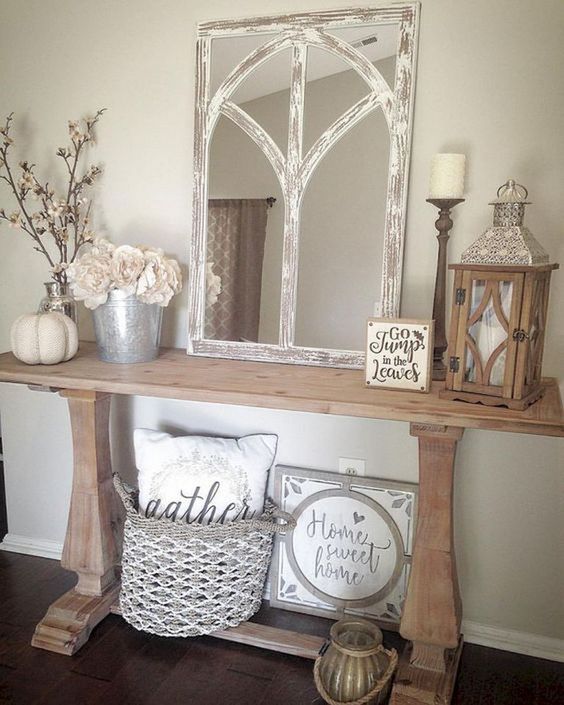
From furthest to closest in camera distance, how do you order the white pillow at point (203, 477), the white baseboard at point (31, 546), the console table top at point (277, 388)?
the white baseboard at point (31, 546) → the white pillow at point (203, 477) → the console table top at point (277, 388)

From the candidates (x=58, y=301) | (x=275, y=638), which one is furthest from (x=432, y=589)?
(x=58, y=301)

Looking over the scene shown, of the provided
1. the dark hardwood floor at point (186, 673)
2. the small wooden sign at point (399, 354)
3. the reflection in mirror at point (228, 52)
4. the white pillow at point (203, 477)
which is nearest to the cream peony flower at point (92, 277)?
the white pillow at point (203, 477)

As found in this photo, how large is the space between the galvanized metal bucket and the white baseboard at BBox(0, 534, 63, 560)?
91 cm

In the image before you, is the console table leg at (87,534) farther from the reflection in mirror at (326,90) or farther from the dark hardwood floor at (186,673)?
the reflection in mirror at (326,90)

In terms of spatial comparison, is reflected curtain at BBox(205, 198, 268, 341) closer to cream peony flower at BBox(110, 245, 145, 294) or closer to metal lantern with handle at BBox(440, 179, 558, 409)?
cream peony flower at BBox(110, 245, 145, 294)

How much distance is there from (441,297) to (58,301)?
1.10 metres

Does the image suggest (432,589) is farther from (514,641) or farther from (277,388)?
(277,388)

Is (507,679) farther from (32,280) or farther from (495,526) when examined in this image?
(32,280)

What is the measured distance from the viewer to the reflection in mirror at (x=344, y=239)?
1704mm

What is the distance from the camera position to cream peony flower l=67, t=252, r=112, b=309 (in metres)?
1.69

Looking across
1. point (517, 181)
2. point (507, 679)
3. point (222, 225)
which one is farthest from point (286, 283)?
point (507, 679)

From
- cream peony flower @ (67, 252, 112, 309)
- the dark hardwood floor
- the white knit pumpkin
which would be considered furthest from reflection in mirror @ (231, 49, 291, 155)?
the dark hardwood floor

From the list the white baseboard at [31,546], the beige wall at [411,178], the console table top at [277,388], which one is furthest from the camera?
the white baseboard at [31,546]

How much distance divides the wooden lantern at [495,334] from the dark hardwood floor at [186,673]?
836mm
